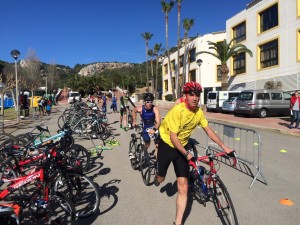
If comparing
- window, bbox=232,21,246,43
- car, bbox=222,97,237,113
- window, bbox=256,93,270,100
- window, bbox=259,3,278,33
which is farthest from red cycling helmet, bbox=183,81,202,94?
window, bbox=232,21,246,43

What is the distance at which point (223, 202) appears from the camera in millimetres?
3924

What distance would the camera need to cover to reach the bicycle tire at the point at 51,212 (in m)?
3.64

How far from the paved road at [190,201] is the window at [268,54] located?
22.9 meters

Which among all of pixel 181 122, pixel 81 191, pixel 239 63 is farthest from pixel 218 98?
pixel 181 122

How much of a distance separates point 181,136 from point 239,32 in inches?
1320

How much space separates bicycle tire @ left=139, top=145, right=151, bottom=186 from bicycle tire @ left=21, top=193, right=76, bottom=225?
2.15 meters

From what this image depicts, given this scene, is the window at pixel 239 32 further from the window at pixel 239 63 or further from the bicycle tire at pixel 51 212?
the bicycle tire at pixel 51 212

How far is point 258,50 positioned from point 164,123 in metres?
29.5

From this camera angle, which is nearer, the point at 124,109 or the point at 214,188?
the point at 214,188

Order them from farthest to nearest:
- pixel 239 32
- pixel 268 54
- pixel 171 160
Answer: pixel 239 32 → pixel 268 54 → pixel 171 160

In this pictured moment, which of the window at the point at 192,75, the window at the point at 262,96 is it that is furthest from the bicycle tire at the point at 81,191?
the window at the point at 192,75

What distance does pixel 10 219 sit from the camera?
9.92 ft

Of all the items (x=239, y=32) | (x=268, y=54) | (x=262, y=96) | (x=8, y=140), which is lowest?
(x=8, y=140)

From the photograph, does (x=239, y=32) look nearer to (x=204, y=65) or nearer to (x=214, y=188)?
(x=204, y=65)
